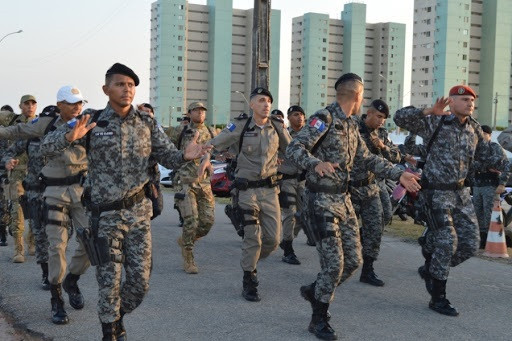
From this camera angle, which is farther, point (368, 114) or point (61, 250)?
point (368, 114)

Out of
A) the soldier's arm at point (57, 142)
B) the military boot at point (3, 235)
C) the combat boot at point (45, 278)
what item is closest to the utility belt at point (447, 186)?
the soldier's arm at point (57, 142)

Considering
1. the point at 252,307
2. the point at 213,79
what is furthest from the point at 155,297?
the point at 213,79

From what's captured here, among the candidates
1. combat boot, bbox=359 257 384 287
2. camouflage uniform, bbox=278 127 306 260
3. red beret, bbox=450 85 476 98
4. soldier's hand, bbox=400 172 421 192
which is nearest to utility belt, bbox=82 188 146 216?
soldier's hand, bbox=400 172 421 192

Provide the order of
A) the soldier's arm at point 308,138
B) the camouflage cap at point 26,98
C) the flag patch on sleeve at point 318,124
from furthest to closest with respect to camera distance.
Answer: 1. the camouflage cap at point 26,98
2. the flag patch on sleeve at point 318,124
3. the soldier's arm at point 308,138

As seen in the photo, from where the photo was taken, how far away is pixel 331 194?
616cm

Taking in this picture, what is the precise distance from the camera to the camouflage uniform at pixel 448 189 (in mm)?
6855

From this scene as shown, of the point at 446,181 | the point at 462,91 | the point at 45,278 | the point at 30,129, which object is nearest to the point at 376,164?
the point at 446,181

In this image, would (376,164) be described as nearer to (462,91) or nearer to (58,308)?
(462,91)

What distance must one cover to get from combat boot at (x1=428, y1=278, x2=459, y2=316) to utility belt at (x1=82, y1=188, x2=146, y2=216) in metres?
3.19

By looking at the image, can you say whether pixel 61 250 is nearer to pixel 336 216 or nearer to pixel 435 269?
pixel 336 216

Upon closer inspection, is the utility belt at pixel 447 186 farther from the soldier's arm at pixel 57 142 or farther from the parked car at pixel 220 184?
the parked car at pixel 220 184

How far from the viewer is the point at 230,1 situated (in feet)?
473

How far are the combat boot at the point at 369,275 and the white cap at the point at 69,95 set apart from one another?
3805 mm

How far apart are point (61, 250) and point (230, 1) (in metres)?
142
